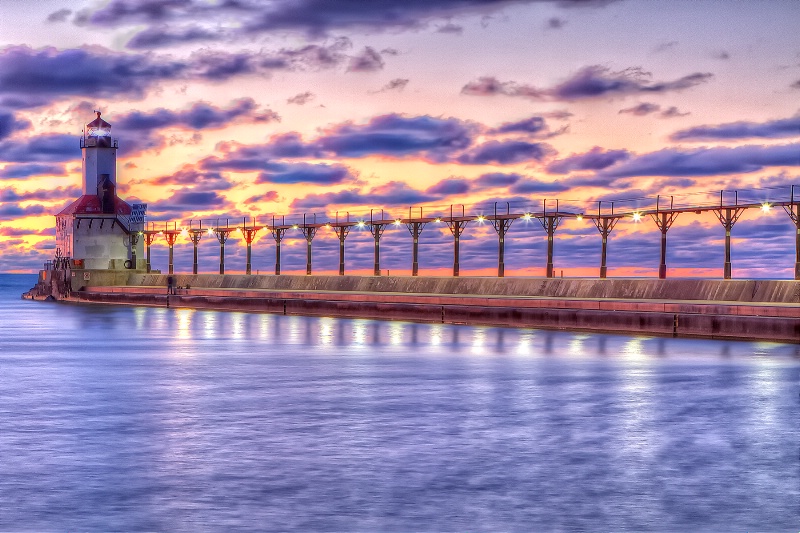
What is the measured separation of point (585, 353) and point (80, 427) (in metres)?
18.0

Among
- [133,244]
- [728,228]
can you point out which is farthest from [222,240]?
[728,228]

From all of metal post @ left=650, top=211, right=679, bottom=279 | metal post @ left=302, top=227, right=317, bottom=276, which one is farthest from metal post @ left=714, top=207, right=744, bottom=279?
metal post @ left=302, top=227, right=317, bottom=276

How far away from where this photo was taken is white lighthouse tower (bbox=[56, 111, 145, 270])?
288 feet

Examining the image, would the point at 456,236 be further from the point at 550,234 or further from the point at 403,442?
the point at 403,442

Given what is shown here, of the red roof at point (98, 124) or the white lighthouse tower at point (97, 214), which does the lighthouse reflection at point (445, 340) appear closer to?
the white lighthouse tower at point (97, 214)

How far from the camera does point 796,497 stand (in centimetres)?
1063

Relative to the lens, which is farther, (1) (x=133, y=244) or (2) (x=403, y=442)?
(1) (x=133, y=244)

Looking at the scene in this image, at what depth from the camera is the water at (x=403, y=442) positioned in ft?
32.6

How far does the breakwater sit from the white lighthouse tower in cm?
1041

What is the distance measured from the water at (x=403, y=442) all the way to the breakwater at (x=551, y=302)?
22.5ft

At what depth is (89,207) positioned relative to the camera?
87.6m

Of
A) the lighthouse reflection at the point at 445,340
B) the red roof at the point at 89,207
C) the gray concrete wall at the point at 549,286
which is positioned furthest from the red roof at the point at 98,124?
the lighthouse reflection at the point at 445,340

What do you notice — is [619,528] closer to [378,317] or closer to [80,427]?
[80,427]

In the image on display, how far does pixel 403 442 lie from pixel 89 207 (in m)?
78.6
